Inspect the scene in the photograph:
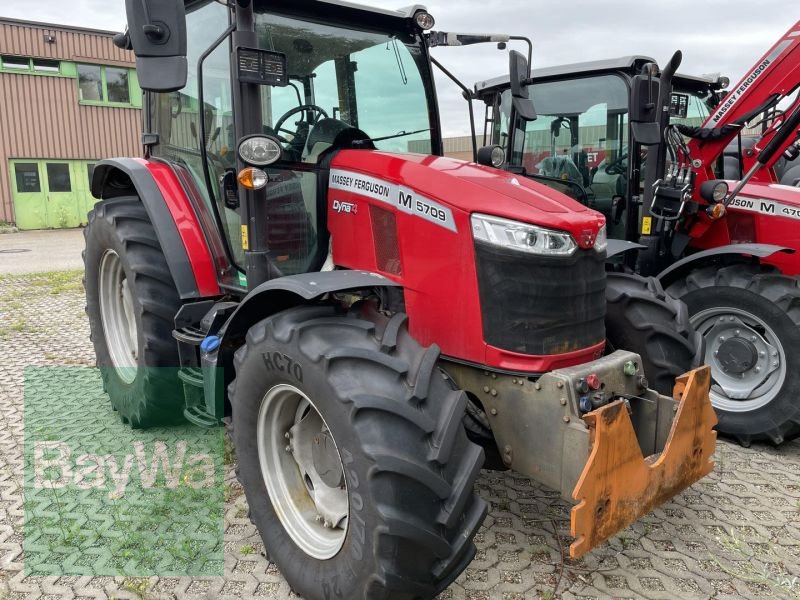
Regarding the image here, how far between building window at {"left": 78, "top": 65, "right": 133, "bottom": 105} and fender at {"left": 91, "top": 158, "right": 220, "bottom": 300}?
56.0ft

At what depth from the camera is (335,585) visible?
230 centimetres

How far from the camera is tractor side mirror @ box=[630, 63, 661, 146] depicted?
4.27 meters

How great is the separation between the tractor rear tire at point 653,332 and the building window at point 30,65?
19.0 m

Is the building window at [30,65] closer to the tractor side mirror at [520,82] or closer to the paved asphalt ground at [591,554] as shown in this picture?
the paved asphalt ground at [591,554]

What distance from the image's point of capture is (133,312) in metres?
3.95

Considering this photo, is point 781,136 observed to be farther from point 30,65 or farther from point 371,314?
point 30,65

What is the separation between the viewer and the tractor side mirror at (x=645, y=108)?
4266 millimetres

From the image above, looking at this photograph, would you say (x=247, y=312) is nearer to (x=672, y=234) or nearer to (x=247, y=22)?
(x=247, y=22)

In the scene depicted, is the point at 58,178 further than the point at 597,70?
Yes

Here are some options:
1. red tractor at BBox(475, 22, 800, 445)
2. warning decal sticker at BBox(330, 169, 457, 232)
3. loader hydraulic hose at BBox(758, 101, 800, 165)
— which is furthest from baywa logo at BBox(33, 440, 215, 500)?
loader hydraulic hose at BBox(758, 101, 800, 165)

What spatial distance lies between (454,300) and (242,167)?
114 cm

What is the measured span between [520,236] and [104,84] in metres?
19.6

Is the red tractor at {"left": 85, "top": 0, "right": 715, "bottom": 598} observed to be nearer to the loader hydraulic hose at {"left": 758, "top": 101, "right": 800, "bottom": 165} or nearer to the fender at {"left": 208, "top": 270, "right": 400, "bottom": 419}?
the fender at {"left": 208, "top": 270, "right": 400, "bottom": 419}

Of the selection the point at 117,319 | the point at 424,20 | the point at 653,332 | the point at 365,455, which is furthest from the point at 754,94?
the point at 117,319
